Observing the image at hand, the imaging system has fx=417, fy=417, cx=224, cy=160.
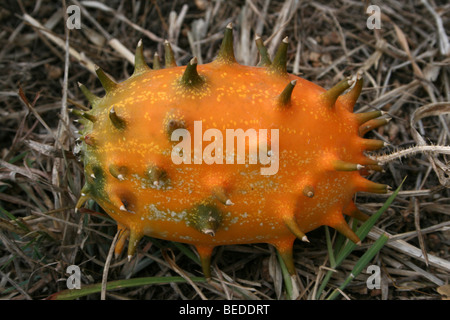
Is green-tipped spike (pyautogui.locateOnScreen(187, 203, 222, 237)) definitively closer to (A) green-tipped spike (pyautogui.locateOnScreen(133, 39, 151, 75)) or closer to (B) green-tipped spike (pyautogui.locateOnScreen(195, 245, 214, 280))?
(B) green-tipped spike (pyautogui.locateOnScreen(195, 245, 214, 280))

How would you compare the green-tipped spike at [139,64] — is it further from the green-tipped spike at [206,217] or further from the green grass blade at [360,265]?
the green grass blade at [360,265]

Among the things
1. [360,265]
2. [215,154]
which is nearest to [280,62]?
[215,154]

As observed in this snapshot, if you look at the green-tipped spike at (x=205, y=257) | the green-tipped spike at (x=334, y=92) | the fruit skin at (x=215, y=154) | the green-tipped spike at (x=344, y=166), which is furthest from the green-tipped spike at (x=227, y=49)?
the green-tipped spike at (x=205, y=257)

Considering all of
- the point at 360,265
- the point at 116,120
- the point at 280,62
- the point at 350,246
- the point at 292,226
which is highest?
the point at 280,62

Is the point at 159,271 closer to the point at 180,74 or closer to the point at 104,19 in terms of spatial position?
the point at 180,74

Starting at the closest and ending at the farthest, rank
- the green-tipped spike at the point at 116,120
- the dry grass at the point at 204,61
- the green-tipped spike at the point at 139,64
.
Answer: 1. the green-tipped spike at the point at 116,120
2. the green-tipped spike at the point at 139,64
3. the dry grass at the point at 204,61

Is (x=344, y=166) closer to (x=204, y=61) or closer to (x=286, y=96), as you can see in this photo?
(x=286, y=96)
